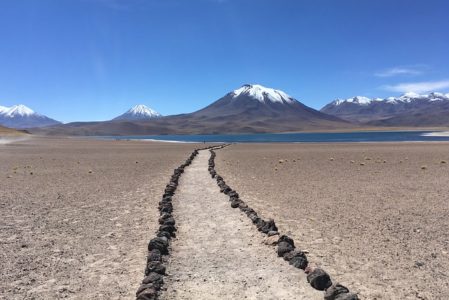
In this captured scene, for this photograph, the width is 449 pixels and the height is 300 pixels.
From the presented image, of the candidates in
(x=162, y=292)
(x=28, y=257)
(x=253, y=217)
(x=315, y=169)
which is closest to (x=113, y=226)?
(x=28, y=257)

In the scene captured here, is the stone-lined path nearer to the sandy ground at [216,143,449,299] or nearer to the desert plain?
the desert plain

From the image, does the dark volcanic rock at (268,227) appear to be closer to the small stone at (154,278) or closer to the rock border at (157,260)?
the rock border at (157,260)

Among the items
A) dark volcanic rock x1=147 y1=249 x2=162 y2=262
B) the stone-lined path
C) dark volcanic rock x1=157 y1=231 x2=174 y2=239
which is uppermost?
dark volcanic rock x1=157 y1=231 x2=174 y2=239

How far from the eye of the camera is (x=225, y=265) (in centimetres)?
769

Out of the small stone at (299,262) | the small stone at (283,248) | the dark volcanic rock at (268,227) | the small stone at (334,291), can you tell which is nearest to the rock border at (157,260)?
the dark volcanic rock at (268,227)

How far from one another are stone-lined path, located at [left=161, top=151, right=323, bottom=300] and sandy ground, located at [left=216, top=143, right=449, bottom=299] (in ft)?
2.89

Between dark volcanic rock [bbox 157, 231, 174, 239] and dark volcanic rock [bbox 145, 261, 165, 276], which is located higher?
dark volcanic rock [bbox 157, 231, 174, 239]

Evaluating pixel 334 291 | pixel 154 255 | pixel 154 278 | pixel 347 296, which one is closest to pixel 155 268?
pixel 154 278

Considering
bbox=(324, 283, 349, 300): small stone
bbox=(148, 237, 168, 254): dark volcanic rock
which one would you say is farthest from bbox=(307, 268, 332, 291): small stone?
bbox=(148, 237, 168, 254): dark volcanic rock

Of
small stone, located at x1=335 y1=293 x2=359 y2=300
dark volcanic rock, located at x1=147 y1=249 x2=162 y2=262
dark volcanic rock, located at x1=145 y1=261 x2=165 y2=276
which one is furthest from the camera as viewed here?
dark volcanic rock, located at x1=147 y1=249 x2=162 y2=262

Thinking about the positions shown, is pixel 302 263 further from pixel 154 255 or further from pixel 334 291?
pixel 154 255

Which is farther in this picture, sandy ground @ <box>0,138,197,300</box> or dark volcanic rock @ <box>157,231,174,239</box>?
dark volcanic rock @ <box>157,231,174,239</box>

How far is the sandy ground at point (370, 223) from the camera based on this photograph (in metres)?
7.10

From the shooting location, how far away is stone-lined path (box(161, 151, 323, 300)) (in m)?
6.59
